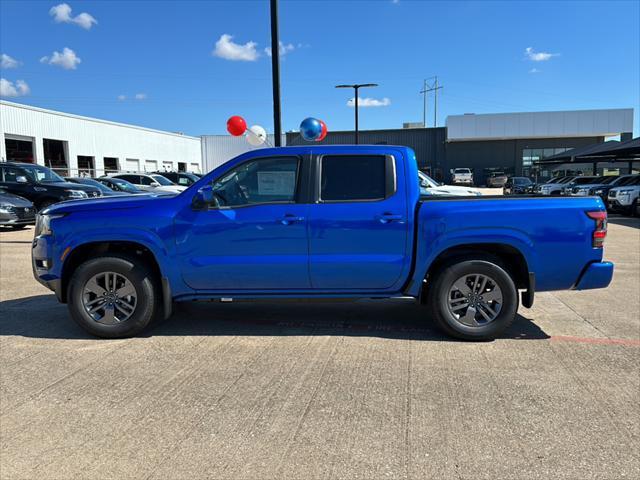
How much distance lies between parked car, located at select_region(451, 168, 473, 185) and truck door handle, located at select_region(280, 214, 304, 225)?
39.7 meters

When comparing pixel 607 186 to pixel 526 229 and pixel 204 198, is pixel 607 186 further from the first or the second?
pixel 204 198

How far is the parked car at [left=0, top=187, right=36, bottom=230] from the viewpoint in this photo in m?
13.1

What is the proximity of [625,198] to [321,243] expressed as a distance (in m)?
Answer: 18.9

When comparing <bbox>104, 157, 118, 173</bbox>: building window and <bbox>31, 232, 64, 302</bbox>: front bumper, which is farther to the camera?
<bbox>104, 157, 118, 173</bbox>: building window

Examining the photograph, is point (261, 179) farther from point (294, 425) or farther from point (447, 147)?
point (447, 147)

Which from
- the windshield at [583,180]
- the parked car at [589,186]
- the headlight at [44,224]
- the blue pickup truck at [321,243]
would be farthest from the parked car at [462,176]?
the headlight at [44,224]

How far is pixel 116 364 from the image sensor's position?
4.27m

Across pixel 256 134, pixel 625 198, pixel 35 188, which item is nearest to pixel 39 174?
pixel 35 188

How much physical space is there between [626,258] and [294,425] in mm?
9016

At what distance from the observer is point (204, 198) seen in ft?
15.1

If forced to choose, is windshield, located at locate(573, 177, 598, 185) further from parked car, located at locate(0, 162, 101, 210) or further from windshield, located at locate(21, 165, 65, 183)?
windshield, located at locate(21, 165, 65, 183)

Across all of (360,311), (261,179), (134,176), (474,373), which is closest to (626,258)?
(360,311)

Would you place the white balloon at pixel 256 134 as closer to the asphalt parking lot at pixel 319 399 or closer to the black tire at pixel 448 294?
the asphalt parking lot at pixel 319 399

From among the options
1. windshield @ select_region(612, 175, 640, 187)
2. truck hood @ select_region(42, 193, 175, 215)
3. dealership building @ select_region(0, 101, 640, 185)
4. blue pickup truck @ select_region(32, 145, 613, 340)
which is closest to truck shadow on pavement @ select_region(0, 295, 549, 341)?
blue pickup truck @ select_region(32, 145, 613, 340)
